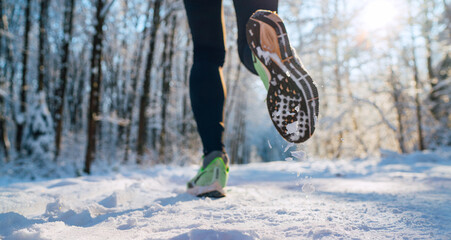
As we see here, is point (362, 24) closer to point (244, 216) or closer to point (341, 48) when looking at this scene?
point (341, 48)

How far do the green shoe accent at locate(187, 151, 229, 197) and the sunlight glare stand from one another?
8538 millimetres

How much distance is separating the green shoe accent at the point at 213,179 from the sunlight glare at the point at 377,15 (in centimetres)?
854

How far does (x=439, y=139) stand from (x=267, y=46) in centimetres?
1051

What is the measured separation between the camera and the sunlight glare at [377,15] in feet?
25.8

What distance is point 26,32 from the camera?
722cm

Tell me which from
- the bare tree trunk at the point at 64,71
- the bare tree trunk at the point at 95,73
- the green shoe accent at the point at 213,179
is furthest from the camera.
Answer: the bare tree trunk at the point at 64,71

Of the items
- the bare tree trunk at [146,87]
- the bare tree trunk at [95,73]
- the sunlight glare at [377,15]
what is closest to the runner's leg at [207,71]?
the bare tree trunk at [95,73]

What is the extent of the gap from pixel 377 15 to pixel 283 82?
9194 millimetres

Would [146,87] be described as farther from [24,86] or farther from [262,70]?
[262,70]

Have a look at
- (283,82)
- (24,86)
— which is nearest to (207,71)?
(283,82)

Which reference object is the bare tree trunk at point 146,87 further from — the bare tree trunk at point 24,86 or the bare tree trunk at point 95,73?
the bare tree trunk at point 24,86

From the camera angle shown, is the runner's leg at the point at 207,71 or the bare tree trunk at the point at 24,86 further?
the bare tree trunk at the point at 24,86

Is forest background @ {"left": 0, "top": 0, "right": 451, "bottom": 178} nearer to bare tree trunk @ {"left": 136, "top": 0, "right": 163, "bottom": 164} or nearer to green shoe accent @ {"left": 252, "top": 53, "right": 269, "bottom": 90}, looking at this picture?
bare tree trunk @ {"left": 136, "top": 0, "right": 163, "bottom": 164}

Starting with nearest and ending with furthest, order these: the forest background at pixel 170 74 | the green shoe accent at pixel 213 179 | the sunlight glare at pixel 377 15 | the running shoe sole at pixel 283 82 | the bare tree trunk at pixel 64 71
A: the running shoe sole at pixel 283 82 → the green shoe accent at pixel 213 179 → the forest background at pixel 170 74 → the bare tree trunk at pixel 64 71 → the sunlight glare at pixel 377 15
